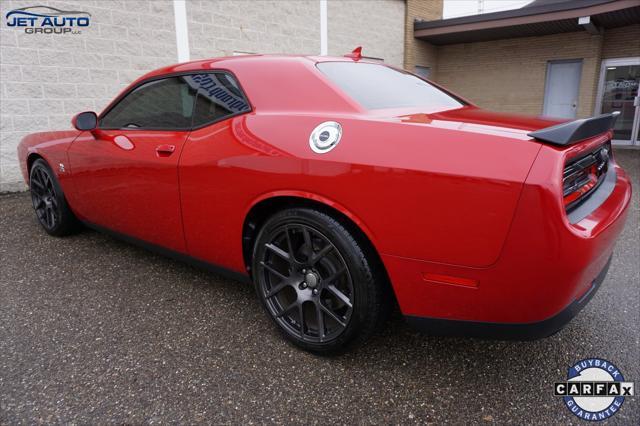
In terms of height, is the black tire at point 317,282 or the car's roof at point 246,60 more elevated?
the car's roof at point 246,60

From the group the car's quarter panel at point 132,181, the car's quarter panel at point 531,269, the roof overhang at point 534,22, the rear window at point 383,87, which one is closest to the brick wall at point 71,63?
the car's quarter panel at point 132,181

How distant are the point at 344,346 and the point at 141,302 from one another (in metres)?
1.50

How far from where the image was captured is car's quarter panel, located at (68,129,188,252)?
8.75 feet

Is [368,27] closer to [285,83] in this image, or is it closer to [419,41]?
[419,41]

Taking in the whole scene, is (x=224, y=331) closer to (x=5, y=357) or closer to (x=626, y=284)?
(x=5, y=357)

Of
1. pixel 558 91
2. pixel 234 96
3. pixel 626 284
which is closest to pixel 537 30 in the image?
pixel 558 91

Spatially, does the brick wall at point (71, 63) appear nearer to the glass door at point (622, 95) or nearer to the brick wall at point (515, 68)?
the brick wall at point (515, 68)

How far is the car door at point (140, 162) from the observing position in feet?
8.79

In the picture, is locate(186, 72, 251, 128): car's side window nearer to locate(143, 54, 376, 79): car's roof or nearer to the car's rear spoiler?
locate(143, 54, 376, 79): car's roof

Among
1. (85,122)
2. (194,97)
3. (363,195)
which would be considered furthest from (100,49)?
(363,195)

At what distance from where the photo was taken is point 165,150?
2645 mm

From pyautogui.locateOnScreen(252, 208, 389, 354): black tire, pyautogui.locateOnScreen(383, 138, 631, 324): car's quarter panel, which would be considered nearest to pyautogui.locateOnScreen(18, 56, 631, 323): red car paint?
pyautogui.locateOnScreen(383, 138, 631, 324): car's quarter panel

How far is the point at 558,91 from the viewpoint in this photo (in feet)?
42.9

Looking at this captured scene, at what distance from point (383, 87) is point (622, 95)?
41.8 feet
